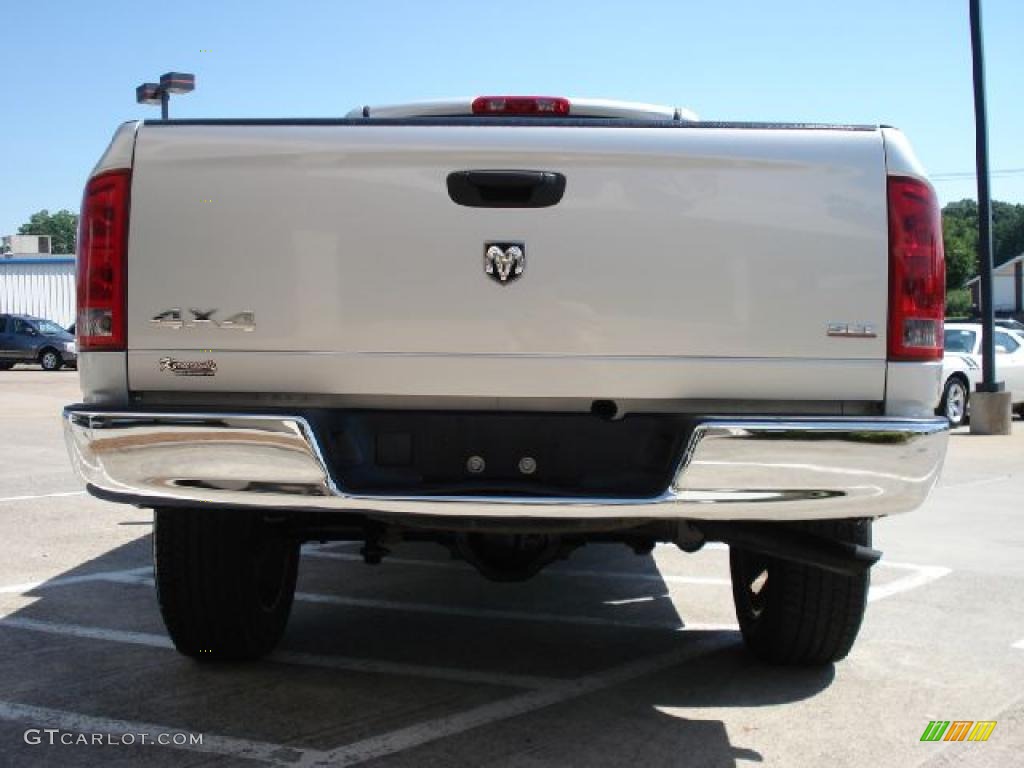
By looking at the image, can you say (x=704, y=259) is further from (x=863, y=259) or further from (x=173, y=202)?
(x=173, y=202)

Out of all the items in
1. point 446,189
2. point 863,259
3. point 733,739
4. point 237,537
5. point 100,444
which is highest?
point 446,189

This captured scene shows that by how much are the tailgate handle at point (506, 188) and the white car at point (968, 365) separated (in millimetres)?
14817

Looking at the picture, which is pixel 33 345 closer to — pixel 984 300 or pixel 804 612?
pixel 984 300

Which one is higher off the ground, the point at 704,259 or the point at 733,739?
the point at 704,259

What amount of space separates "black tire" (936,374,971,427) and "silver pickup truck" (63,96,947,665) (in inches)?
590

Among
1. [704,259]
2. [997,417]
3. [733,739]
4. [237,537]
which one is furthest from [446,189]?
[997,417]

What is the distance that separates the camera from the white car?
703 inches

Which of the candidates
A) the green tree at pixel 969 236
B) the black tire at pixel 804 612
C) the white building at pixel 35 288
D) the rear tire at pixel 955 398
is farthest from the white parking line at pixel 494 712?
the green tree at pixel 969 236

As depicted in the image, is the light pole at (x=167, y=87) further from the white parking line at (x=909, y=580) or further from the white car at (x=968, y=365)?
the white parking line at (x=909, y=580)

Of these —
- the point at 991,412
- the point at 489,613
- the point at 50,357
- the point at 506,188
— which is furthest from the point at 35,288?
the point at 506,188

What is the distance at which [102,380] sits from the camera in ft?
12.1

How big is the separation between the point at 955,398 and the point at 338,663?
15021 mm

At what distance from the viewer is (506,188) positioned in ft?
11.8

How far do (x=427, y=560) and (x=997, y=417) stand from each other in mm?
11767
